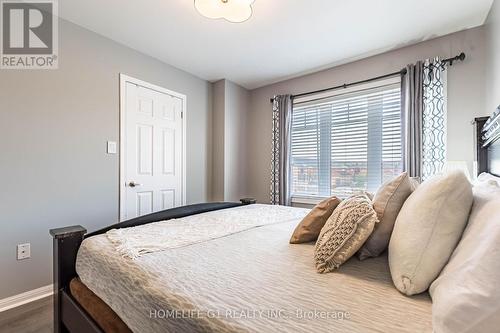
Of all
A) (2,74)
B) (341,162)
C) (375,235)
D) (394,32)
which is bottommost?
(375,235)

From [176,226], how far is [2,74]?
76.7 inches

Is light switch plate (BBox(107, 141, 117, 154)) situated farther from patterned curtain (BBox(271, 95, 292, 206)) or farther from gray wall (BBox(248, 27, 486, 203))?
gray wall (BBox(248, 27, 486, 203))

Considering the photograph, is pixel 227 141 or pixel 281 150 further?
pixel 227 141

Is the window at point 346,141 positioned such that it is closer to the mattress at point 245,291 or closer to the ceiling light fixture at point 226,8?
the ceiling light fixture at point 226,8

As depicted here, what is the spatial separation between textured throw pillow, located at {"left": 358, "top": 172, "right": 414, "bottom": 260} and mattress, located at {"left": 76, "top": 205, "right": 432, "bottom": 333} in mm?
50

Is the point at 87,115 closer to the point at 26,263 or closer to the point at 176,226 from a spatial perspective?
the point at 26,263

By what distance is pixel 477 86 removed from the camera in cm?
237

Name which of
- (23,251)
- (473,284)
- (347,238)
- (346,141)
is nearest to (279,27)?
(346,141)

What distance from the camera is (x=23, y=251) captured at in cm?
211

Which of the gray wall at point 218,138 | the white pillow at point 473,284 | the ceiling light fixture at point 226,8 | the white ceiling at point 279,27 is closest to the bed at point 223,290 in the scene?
the white pillow at point 473,284

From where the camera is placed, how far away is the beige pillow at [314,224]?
1.38 meters

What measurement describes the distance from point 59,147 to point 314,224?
7.78ft

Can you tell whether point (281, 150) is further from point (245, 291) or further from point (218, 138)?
point (245, 291)

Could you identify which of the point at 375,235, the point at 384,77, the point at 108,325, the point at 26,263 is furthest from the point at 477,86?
the point at 26,263
